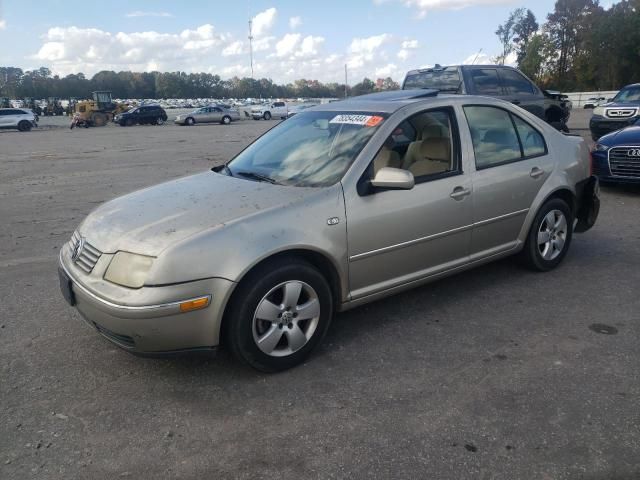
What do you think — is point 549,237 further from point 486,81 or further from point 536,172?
point 486,81

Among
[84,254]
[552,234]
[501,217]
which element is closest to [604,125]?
[552,234]

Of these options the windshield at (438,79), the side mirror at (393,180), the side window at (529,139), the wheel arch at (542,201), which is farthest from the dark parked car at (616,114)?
the side mirror at (393,180)

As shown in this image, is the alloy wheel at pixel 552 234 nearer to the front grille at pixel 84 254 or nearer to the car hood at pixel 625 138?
the front grille at pixel 84 254

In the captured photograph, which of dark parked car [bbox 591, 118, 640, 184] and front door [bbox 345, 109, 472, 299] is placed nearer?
front door [bbox 345, 109, 472, 299]

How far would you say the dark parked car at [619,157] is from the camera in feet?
25.3

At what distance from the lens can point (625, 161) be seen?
25.7ft

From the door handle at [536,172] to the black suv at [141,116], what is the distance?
3856 centimetres

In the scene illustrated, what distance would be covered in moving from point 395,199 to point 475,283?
5.02 feet

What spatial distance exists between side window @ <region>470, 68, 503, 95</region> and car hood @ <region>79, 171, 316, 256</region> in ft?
26.0

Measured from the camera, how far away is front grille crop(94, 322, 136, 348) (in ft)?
9.59

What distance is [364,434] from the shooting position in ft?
8.68

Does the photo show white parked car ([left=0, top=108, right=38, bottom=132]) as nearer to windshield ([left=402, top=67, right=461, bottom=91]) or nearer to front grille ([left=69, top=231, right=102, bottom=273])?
windshield ([left=402, top=67, right=461, bottom=91])

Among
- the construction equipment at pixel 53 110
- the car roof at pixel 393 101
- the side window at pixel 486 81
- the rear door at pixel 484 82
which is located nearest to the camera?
the car roof at pixel 393 101

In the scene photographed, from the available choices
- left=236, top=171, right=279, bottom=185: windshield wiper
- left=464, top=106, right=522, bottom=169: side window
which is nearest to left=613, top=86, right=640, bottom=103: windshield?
left=464, top=106, right=522, bottom=169: side window
